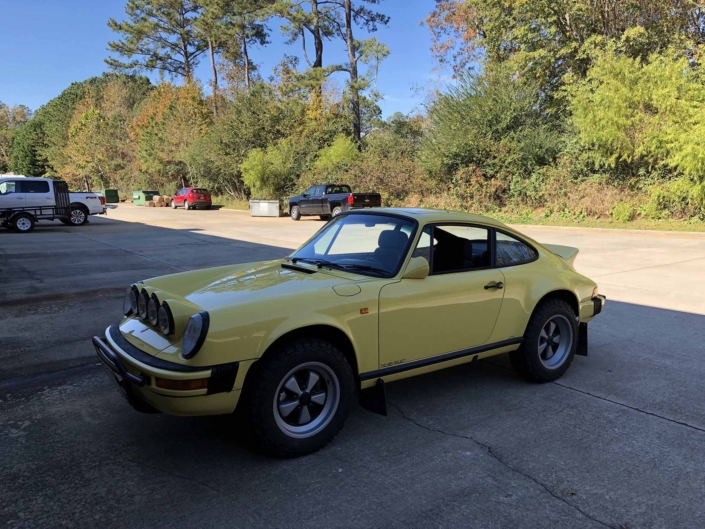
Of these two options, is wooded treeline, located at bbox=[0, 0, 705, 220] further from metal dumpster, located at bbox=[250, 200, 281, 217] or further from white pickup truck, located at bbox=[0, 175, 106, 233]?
white pickup truck, located at bbox=[0, 175, 106, 233]

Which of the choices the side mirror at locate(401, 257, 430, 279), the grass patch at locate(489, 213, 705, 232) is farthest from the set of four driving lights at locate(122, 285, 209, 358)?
the grass patch at locate(489, 213, 705, 232)

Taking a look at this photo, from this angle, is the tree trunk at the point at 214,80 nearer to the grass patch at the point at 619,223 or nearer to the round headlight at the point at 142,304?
the grass patch at the point at 619,223

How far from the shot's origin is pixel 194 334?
285 centimetres

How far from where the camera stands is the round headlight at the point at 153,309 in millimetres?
3289

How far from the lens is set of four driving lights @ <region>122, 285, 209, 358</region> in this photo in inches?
111

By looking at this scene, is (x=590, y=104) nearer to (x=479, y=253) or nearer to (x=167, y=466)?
(x=479, y=253)

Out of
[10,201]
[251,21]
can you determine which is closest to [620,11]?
[10,201]

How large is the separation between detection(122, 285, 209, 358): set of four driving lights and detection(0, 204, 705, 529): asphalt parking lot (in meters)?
0.79

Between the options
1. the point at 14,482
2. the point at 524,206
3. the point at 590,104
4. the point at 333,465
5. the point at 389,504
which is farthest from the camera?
the point at 524,206

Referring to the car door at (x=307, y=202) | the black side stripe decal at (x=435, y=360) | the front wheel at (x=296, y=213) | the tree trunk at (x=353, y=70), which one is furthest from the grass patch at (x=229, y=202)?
the black side stripe decal at (x=435, y=360)

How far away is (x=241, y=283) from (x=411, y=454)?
1.64 m

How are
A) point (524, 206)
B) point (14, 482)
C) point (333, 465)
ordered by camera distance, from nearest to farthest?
point (14, 482)
point (333, 465)
point (524, 206)

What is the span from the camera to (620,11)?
71.5 ft

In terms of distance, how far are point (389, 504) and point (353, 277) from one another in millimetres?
1478
